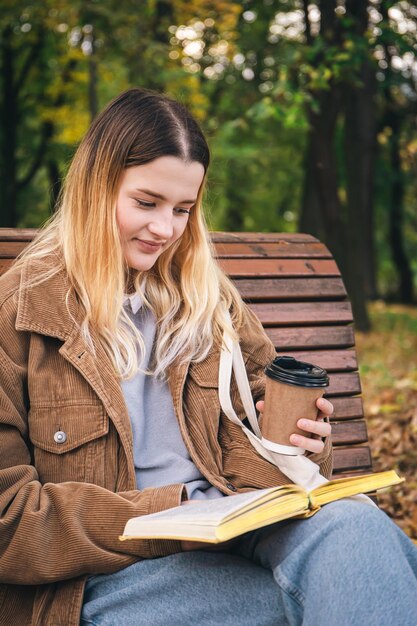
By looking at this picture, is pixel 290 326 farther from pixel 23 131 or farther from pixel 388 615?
pixel 23 131

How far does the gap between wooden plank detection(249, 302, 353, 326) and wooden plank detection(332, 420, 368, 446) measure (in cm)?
42

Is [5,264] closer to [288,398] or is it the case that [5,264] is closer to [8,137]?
[288,398]

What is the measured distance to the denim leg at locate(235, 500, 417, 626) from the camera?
1781 mm

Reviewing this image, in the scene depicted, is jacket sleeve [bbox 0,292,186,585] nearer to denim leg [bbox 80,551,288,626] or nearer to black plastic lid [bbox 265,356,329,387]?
denim leg [bbox 80,551,288,626]

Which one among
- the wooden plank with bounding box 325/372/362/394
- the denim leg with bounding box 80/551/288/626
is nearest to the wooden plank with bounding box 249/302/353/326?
the wooden plank with bounding box 325/372/362/394

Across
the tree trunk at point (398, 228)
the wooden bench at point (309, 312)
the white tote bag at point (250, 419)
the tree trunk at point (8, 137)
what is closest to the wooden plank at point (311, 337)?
the wooden bench at point (309, 312)

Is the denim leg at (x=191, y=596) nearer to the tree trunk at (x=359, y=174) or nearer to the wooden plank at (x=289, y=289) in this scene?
the wooden plank at (x=289, y=289)

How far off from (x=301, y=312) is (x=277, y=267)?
0.21 metres

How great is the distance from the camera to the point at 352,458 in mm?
3230

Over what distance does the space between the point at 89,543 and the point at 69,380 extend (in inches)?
18.0

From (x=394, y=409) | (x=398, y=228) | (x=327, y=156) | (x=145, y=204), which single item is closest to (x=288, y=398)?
(x=145, y=204)

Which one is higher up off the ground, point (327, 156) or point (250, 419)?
point (250, 419)

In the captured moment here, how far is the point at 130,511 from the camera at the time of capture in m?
2.11

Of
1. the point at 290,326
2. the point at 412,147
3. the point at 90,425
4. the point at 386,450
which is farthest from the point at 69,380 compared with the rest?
the point at 412,147
